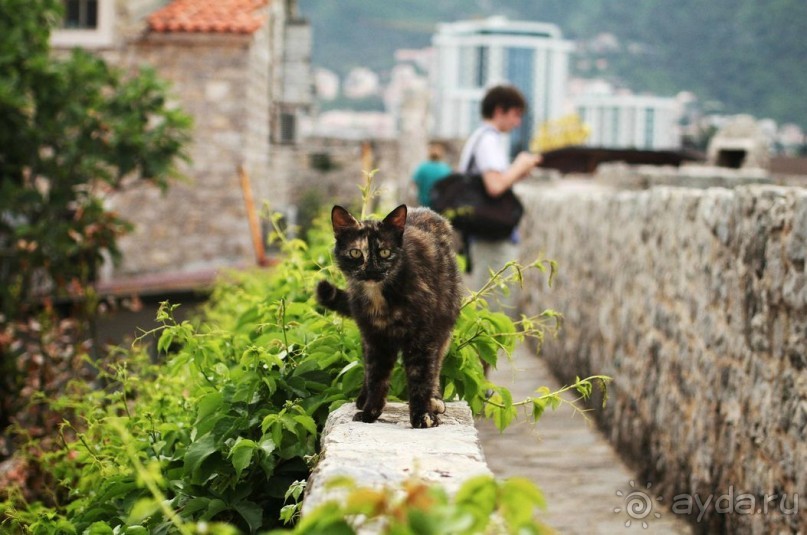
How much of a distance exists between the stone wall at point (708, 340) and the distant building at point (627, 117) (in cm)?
11904

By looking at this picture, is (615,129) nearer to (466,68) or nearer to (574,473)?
(466,68)

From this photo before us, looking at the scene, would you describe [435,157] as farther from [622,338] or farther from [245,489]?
[245,489]

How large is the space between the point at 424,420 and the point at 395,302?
0.34m

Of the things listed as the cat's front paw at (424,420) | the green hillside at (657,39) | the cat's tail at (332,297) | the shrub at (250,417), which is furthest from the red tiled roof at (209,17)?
the green hillside at (657,39)

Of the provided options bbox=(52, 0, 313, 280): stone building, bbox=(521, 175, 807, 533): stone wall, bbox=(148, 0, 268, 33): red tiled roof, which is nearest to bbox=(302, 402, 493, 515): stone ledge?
bbox=(521, 175, 807, 533): stone wall

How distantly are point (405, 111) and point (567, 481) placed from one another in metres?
27.8

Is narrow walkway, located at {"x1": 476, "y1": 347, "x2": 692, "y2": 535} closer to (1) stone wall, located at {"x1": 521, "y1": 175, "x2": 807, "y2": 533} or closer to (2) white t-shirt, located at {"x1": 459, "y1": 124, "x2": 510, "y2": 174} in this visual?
(1) stone wall, located at {"x1": 521, "y1": 175, "x2": 807, "y2": 533}

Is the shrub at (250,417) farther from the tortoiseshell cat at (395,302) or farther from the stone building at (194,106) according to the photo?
the stone building at (194,106)

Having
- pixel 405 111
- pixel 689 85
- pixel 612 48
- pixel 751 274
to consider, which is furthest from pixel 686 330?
pixel 612 48

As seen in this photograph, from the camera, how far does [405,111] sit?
3284 centimetres

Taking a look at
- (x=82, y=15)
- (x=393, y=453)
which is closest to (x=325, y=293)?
(x=393, y=453)

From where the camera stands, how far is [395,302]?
10.0 feet

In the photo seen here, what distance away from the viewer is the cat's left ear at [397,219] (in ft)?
9.78

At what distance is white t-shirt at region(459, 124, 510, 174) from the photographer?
6520 millimetres
